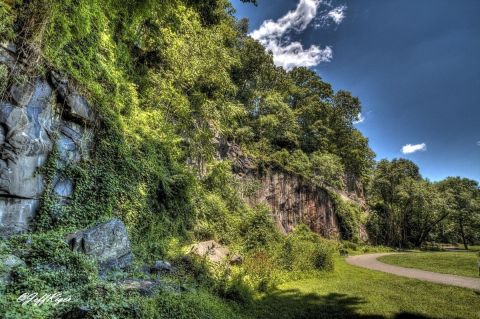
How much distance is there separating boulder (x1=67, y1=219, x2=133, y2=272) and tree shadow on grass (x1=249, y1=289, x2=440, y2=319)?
3.87m

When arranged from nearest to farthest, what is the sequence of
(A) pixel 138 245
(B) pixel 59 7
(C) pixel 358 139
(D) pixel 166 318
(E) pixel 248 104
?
(D) pixel 166 318
(B) pixel 59 7
(A) pixel 138 245
(E) pixel 248 104
(C) pixel 358 139

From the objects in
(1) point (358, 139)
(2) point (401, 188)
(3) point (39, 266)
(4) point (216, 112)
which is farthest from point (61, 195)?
(1) point (358, 139)

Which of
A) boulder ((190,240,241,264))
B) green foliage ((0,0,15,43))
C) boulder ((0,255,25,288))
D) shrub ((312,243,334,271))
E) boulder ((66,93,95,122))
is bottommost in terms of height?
shrub ((312,243,334,271))

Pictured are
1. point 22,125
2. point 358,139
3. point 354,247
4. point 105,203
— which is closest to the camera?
point 22,125

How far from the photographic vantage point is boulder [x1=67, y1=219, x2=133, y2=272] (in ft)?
20.4

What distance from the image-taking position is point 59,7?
23.0 feet

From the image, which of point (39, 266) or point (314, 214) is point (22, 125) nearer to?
point (39, 266)

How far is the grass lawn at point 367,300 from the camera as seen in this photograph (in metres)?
7.61

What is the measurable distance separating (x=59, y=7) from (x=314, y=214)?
91.8 ft

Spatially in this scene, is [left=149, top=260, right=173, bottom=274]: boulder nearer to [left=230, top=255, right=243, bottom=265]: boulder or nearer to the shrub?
[left=230, top=255, right=243, bottom=265]: boulder

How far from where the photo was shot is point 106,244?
6609 millimetres

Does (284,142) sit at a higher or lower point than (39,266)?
higher

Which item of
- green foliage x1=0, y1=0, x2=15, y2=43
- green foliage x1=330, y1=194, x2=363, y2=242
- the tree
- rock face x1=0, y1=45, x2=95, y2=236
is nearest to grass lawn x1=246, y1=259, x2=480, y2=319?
rock face x1=0, y1=45, x2=95, y2=236

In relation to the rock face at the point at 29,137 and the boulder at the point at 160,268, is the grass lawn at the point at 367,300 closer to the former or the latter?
the boulder at the point at 160,268
